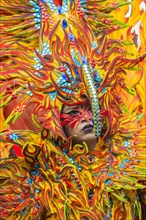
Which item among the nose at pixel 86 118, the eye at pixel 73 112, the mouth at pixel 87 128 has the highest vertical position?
the eye at pixel 73 112

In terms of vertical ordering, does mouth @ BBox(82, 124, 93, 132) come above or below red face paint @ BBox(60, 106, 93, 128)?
below

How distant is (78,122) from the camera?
1.70 metres

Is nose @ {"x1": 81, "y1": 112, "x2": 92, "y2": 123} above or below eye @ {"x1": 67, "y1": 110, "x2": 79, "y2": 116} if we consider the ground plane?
below

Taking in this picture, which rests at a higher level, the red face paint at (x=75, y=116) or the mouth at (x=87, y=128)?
the red face paint at (x=75, y=116)

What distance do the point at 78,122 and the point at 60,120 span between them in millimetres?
45

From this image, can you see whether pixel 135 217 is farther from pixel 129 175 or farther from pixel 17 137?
pixel 17 137

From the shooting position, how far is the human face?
170cm

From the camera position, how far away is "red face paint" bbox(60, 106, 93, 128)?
5.55ft

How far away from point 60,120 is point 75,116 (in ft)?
0.13

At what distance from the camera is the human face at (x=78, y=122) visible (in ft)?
5.56

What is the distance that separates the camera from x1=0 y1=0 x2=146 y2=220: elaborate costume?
65.7 inches

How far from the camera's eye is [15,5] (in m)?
1.71

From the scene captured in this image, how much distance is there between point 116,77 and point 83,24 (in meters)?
0.16

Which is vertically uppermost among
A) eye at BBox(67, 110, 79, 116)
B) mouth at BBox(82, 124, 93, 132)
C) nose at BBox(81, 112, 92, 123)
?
eye at BBox(67, 110, 79, 116)
